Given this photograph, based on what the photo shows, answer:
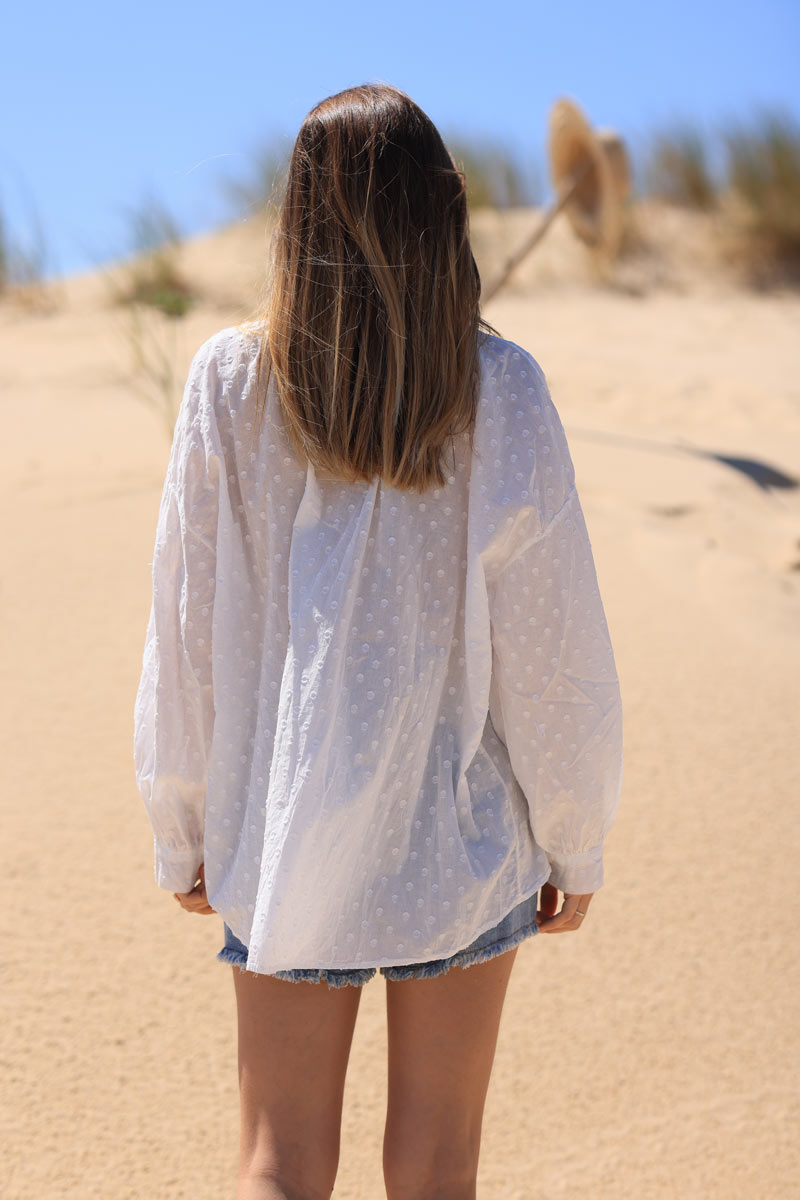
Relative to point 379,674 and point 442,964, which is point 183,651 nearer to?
point 379,674


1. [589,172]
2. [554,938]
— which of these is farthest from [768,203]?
[554,938]

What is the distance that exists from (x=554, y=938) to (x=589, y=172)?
4883 mm

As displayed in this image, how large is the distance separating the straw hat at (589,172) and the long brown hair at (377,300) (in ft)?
16.3

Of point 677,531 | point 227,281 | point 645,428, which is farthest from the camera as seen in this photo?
point 227,281

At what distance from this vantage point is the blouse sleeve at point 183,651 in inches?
43.0

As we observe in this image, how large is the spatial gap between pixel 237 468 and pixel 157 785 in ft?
1.21

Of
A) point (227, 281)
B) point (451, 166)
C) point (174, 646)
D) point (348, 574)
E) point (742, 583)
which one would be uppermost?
point (451, 166)

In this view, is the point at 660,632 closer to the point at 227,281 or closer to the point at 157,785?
the point at 157,785

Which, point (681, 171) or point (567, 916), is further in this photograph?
point (681, 171)

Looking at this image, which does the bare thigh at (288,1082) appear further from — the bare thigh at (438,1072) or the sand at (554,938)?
the sand at (554,938)

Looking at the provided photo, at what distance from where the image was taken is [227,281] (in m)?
9.62

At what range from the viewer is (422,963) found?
110 centimetres

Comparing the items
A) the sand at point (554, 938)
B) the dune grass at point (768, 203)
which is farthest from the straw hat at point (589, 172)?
the dune grass at point (768, 203)

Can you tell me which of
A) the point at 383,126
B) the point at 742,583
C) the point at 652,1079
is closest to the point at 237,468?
the point at 383,126
